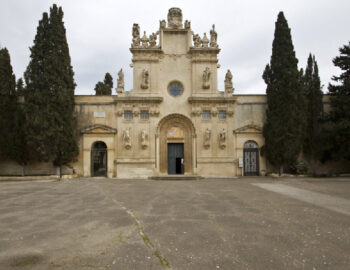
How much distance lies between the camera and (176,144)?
22.8 metres

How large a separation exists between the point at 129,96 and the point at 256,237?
18399 millimetres

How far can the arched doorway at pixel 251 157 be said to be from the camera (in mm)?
22344

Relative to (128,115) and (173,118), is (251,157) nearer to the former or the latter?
(173,118)

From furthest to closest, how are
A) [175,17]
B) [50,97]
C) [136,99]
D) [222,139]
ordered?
[175,17], [136,99], [222,139], [50,97]

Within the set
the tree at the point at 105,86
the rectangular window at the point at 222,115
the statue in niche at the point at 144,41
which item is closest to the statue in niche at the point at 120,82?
the statue in niche at the point at 144,41

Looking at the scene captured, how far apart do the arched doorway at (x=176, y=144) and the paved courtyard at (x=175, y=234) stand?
12.1 m

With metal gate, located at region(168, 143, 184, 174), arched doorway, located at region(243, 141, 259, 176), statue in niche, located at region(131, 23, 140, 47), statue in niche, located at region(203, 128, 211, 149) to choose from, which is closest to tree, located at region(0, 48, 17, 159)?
statue in niche, located at region(131, 23, 140, 47)

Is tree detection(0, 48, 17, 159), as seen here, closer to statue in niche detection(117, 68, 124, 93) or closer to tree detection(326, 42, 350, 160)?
statue in niche detection(117, 68, 124, 93)

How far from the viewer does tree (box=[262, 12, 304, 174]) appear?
2020cm

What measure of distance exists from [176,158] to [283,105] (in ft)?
35.0

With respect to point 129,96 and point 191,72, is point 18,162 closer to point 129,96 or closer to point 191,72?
point 129,96

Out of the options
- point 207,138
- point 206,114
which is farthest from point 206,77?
point 207,138

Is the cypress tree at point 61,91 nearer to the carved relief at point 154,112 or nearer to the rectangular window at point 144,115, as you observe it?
the rectangular window at point 144,115

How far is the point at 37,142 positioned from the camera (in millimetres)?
19281
